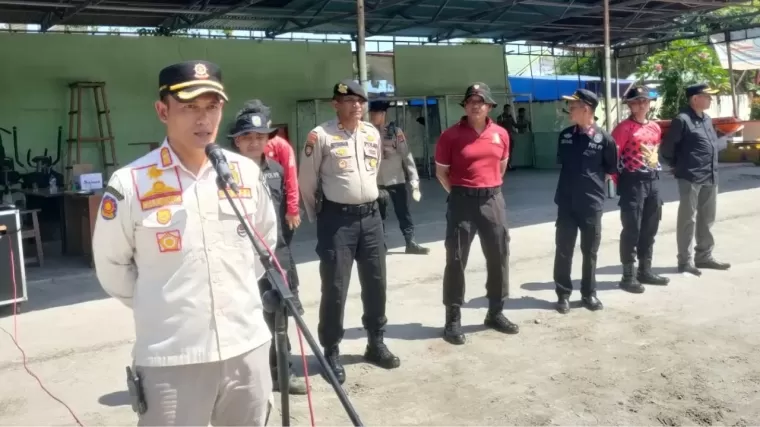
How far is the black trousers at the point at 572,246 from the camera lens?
642 cm

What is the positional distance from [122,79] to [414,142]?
8.73 meters

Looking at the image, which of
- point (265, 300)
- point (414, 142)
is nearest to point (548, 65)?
point (414, 142)

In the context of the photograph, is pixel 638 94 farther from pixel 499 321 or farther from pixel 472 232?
pixel 499 321

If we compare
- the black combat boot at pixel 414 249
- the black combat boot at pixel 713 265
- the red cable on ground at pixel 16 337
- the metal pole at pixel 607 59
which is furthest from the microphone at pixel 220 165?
the metal pole at pixel 607 59

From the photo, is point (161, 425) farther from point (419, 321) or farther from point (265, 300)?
point (419, 321)

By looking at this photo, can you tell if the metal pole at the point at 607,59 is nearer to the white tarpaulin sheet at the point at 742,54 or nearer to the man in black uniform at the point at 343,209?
the man in black uniform at the point at 343,209

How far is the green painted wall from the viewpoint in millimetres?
12828

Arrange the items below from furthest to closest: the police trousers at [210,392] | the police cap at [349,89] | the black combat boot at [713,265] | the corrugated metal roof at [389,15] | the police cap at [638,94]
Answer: the corrugated metal roof at [389,15] < the black combat boot at [713,265] < the police cap at [638,94] < the police cap at [349,89] < the police trousers at [210,392]

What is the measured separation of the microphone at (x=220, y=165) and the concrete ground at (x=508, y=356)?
2.34m

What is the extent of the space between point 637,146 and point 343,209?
10.8 feet

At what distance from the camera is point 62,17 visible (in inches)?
501

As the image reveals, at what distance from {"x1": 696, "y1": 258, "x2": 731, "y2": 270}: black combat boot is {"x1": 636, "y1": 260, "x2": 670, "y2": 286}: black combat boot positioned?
2.86 ft

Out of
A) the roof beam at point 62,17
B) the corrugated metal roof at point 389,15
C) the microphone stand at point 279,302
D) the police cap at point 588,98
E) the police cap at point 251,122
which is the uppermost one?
the corrugated metal roof at point 389,15

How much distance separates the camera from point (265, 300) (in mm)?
2406
